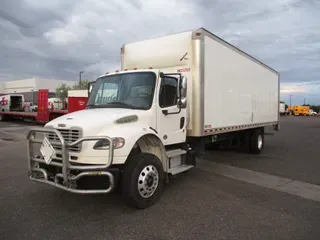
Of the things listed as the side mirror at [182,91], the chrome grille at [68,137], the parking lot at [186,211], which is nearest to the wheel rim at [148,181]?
the parking lot at [186,211]

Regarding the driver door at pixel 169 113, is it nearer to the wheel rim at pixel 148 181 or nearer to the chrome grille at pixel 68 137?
the wheel rim at pixel 148 181

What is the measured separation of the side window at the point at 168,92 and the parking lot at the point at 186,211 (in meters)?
1.89

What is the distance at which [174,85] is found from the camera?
621 centimetres

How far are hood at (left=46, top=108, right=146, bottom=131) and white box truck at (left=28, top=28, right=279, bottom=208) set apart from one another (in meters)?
0.02

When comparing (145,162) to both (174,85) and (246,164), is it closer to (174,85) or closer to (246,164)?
(174,85)

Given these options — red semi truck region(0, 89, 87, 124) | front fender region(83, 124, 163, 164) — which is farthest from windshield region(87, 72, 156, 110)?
red semi truck region(0, 89, 87, 124)

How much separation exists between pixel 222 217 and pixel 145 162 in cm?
158

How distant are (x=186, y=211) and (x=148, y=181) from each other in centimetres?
84

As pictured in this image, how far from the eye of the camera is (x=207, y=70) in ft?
23.4

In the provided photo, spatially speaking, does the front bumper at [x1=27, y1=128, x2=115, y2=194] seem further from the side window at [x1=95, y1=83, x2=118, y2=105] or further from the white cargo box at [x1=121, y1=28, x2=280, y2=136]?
the white cargo box at [x1=121, y1=28, x2=280, y2=136]

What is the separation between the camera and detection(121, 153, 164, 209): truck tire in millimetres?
4871

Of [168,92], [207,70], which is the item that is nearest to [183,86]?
[168,92]

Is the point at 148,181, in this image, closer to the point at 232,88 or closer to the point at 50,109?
the point at 232,88

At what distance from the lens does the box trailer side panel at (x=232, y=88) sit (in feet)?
23.9
